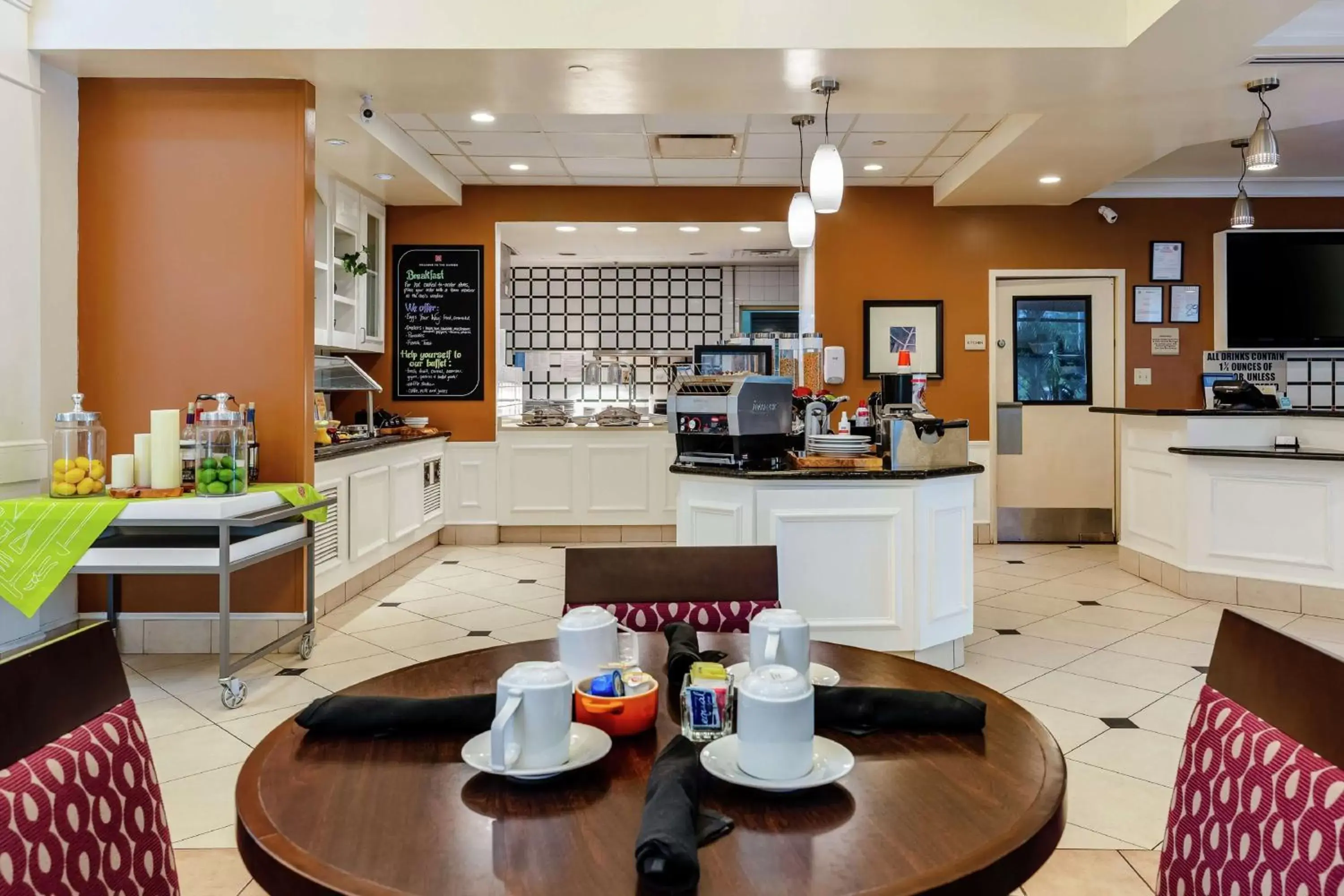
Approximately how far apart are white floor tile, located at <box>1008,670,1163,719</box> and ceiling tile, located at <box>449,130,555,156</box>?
13.6ft

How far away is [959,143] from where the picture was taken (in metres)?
5.54

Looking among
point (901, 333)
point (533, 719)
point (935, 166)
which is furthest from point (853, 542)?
point (935, 166)

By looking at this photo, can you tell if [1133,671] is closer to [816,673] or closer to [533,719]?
[816,673]

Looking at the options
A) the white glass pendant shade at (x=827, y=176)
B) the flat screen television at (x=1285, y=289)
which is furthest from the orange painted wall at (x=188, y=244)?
the flat screen television at (x=1285, y=289)

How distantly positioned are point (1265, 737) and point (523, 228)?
6.79m

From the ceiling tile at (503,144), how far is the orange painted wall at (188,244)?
64.3 inches

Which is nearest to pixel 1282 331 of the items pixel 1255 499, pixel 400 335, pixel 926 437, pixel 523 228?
pixel 1255 499

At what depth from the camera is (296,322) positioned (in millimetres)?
3902

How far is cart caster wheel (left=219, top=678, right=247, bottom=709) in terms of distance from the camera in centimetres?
324

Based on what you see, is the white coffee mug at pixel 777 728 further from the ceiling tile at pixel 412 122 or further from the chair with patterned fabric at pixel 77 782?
the ceiling tile at pixel 412 122

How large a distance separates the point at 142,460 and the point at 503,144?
121 inches

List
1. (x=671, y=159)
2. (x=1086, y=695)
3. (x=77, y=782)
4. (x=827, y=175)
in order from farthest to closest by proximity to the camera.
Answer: (x=671, y=159)
(x=827, y=175)
(x=1086, y=695)
(x=77, y=782)

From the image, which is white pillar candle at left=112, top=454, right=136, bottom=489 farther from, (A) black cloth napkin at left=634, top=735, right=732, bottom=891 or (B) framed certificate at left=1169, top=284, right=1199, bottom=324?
(B) framed certificate at left=1169, top=284, right=1199, bottom=324

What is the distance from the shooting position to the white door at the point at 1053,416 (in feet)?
22.4
